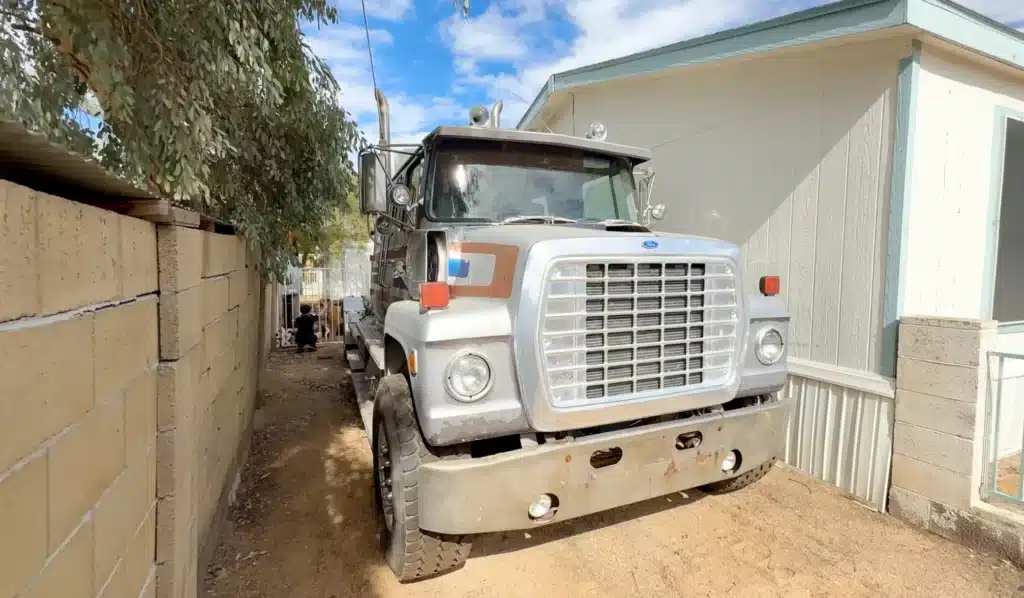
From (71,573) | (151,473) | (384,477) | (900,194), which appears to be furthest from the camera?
(900,194)

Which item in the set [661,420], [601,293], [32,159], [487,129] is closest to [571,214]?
[487,129]

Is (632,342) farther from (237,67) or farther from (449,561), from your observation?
(237,67)

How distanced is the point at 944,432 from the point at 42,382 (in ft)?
15.7

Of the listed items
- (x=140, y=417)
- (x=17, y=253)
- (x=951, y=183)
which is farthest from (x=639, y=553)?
(x=951, y=183)

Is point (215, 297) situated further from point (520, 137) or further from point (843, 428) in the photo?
point (843, 428)

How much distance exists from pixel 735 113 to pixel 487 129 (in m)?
2.99

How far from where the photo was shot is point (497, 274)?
9.93ft

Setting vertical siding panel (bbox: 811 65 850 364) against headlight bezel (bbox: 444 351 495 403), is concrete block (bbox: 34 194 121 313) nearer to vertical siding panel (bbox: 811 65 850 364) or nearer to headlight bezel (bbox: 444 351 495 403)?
headlight bezel (bbox: 444 351 495 403)

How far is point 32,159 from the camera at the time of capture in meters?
1.24

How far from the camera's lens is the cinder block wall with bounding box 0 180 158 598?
45.0 inches

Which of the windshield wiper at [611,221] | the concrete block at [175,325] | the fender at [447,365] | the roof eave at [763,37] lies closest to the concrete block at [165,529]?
the concrete block at [175,325]

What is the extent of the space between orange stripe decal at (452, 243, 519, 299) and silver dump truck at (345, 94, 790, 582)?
1 cm

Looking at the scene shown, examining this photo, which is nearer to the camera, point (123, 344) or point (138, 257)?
point (123, 344)

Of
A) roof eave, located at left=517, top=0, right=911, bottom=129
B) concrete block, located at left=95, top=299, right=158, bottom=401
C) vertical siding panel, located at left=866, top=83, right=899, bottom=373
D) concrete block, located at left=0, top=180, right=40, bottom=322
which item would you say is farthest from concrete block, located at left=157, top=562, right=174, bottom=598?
roof eave, located at left=517, top=0, right=911, bottom=129
